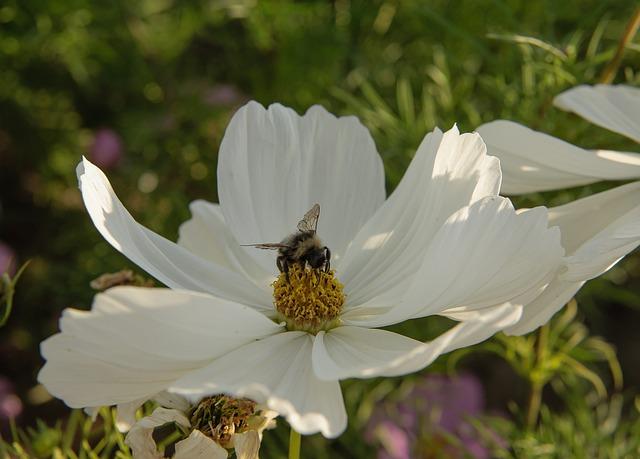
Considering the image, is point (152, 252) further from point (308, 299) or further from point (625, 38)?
point (625, 38)

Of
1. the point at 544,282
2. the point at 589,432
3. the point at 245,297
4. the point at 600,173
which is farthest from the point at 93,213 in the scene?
the point at 589,432

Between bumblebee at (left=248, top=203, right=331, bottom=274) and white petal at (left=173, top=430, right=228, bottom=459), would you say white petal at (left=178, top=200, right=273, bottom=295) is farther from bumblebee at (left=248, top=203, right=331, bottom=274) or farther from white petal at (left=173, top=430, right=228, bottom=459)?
white petal at (left=173, top=430, right=228, bottom=459)

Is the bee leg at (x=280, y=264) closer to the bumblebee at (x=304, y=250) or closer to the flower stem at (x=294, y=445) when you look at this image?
the bumblebee at (x=304, y=250)

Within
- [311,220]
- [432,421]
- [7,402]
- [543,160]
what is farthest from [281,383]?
[7,402]

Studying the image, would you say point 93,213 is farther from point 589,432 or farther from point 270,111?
point 589,432

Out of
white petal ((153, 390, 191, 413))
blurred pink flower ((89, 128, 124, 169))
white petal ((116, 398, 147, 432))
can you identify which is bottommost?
blurred pink flower ((89, 128, 124, 169))

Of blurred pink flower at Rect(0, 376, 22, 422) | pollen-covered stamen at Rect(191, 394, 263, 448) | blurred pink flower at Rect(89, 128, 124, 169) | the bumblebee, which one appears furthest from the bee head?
blurred pink flower at Rect(89, 128, 124, 169)

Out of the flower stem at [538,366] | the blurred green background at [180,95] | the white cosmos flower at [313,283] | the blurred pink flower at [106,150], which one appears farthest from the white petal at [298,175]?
the blurred pink flower at [106,150]
